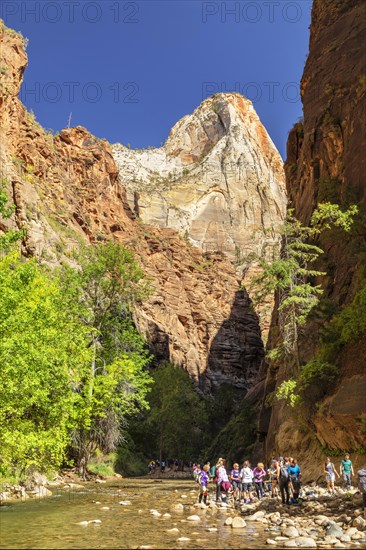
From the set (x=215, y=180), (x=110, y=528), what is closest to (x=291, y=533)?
(x=110, y=528)

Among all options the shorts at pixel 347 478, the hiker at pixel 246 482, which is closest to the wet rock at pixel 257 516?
the hiker at pixel 246 482

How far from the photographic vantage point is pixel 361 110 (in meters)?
33.7

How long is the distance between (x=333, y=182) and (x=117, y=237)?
207ft

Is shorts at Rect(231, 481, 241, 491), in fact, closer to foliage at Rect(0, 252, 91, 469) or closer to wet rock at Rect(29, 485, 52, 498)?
foliage at Rect(0, 252, 91, 469)

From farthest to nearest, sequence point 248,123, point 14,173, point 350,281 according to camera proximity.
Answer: point 248,123, point 14,173, point 350,281

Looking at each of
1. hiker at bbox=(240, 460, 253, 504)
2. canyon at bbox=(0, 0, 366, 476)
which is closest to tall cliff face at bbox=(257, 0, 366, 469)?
canyon at bbox=(0, 0, 366, 476)

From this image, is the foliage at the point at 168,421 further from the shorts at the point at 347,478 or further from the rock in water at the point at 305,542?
the rock in water at the point at 305,542

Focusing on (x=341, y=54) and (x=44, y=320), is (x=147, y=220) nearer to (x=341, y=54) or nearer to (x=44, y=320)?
(x=341, y=54)

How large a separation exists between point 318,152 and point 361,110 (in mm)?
5708

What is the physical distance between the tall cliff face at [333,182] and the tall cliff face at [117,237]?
97.9ft

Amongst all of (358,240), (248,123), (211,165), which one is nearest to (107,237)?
(358,240)

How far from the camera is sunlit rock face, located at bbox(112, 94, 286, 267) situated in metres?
138

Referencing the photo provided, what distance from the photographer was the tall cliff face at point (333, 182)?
883 inches

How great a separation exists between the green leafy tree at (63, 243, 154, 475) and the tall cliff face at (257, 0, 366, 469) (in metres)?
10.2
